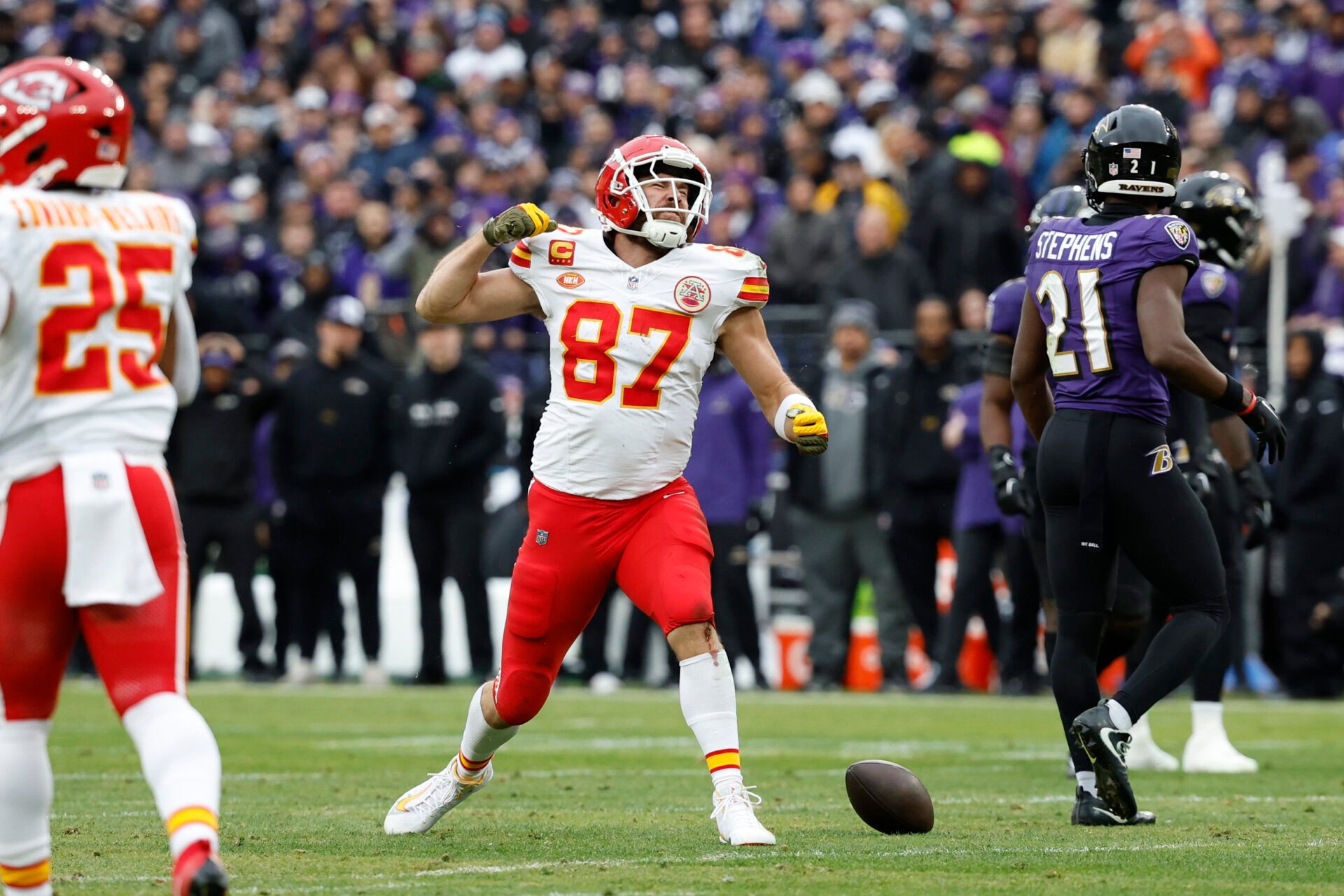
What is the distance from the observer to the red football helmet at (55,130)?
172 inches

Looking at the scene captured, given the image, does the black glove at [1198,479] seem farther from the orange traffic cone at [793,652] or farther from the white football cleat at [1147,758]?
the orange traffic cone at [793,652]

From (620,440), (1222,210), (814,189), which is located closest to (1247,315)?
(814,189)

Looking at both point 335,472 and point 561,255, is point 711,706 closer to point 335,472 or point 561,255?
point 561,255

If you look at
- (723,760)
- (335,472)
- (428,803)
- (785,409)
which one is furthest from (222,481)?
(723,760)

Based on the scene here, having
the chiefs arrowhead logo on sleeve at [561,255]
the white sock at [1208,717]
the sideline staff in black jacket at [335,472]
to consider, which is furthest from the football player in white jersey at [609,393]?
the sideline staff in black jacket at [335,472]

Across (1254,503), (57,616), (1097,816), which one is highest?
(57,616)

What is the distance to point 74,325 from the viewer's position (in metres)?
4.30

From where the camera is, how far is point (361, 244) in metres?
17.4

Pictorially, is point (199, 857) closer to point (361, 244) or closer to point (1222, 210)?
point (1222, 210)

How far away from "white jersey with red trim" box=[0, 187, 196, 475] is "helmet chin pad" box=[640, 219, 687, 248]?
2042 mm

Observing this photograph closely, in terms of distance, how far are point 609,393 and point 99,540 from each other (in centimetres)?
216

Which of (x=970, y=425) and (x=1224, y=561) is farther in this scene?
(x=970, y=425)

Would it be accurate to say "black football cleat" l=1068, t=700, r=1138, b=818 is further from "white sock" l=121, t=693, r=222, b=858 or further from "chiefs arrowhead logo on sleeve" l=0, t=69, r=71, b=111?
"chiefs arrowhead logo on sleeve" l=0, t=69, r=71, b=111

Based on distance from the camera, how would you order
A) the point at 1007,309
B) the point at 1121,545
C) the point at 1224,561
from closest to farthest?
1. the point at 1121,545
2. the point at 1007,309
3. the point at 1224,561
